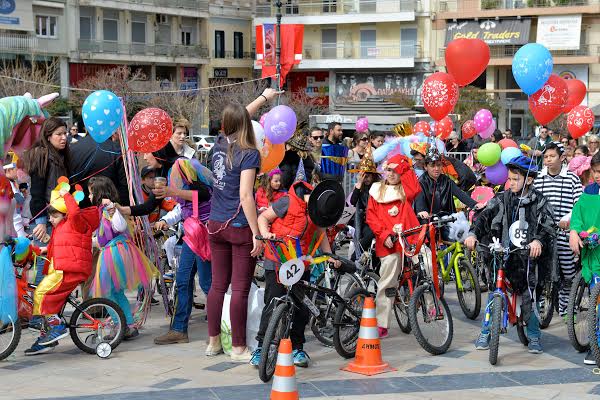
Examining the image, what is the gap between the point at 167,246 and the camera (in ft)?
32.7

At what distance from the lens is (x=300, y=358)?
7.70 meters

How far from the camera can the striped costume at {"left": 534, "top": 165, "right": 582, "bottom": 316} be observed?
9117mm

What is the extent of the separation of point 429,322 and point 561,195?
2153 mm

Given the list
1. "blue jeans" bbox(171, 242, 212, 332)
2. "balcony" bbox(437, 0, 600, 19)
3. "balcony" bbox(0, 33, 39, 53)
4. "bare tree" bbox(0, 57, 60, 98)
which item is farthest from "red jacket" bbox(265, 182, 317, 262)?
"balcony" bbox(437, 0, 600, 19)

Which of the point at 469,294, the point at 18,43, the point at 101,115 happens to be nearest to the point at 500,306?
the point at 469,294

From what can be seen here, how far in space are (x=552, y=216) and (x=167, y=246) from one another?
4067mm

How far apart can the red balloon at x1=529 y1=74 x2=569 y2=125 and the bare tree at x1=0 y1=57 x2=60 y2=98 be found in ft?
79.9

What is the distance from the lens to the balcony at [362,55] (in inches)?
2068

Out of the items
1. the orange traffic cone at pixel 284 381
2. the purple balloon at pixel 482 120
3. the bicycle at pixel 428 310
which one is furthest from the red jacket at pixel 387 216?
the purple balloon at pixel 482 120

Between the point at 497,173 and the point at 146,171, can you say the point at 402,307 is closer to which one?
the point at 146,171

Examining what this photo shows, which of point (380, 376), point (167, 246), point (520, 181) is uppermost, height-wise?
point (520, 181)

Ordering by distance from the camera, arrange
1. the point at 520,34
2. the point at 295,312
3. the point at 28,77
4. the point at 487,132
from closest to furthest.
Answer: the point at 295,312 < the point at 487,132 < the point at 28,77 < the point at 520,34

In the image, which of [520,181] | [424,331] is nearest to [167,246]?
[424,331]

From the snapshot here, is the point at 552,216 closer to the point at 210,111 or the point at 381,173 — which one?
the point at 381,173
